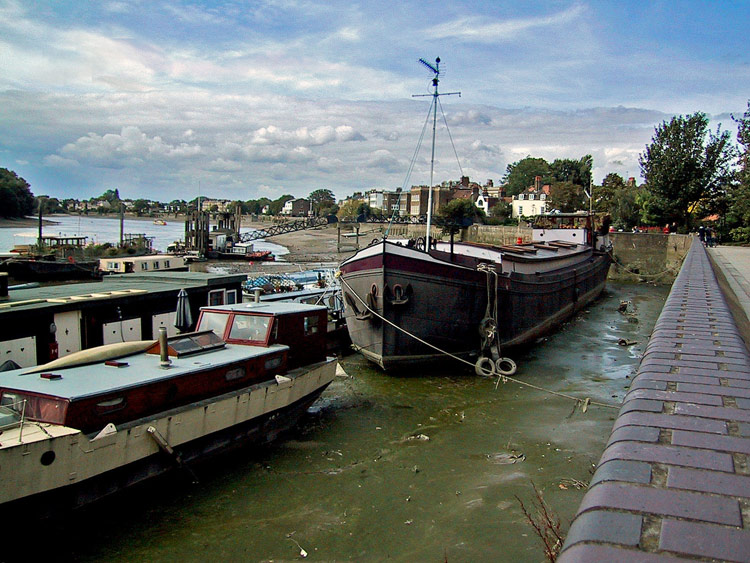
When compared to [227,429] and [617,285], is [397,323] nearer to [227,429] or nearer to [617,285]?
[227,429]

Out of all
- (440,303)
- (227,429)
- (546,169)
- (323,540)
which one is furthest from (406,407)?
(546,169)

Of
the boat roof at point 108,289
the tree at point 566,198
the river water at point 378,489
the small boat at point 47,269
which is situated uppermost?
the tree at point 566,198

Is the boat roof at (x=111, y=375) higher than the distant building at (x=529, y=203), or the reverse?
the distant building at (x=529, y=203)

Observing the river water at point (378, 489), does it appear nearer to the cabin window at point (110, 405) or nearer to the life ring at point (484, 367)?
the life ring at point (484, 367)

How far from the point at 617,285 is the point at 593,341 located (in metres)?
22.5

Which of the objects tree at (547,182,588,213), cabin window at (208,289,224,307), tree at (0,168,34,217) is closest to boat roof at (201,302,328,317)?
cabin window at (208,289,224,307)

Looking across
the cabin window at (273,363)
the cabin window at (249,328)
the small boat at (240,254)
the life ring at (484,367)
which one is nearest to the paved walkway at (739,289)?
the life ring at (484,367)

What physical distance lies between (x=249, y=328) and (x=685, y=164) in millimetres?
47494

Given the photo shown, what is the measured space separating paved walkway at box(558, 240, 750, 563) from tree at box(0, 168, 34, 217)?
5133 inches

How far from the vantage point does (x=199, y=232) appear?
59969 millimetres

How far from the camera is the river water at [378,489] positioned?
827 centimetres

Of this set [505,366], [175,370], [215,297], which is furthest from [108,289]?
[505,366]

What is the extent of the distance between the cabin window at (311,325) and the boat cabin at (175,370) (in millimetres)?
24

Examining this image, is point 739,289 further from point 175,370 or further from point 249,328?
point 175,370
